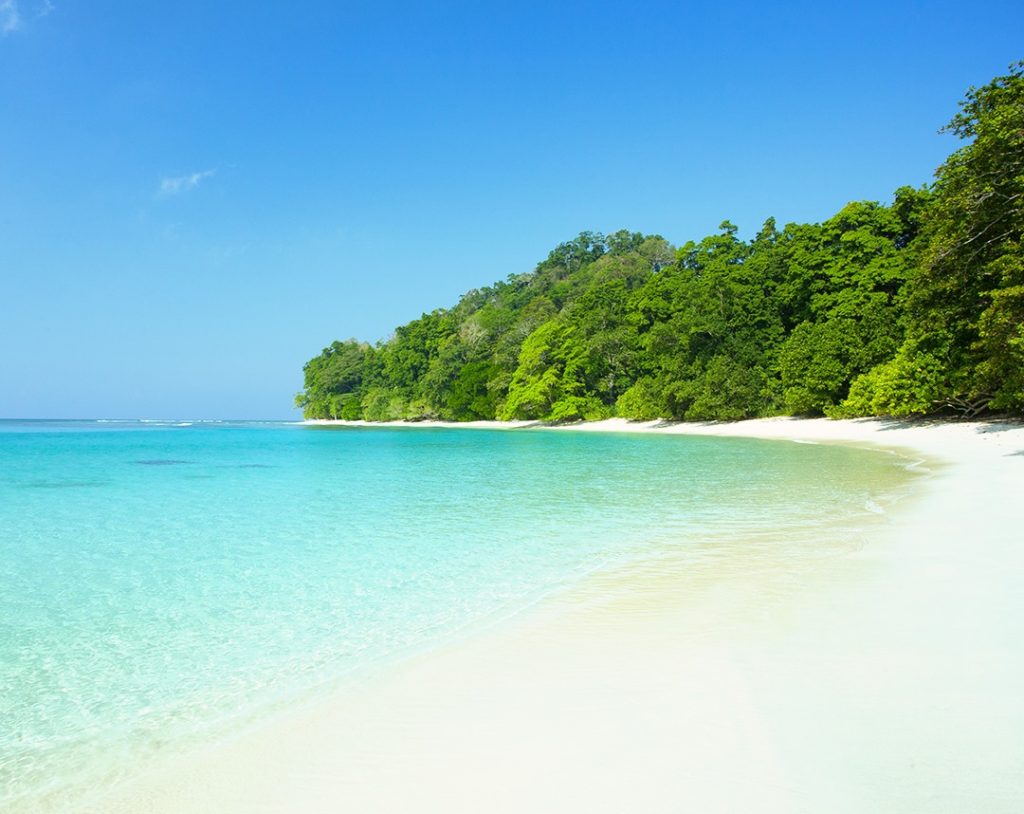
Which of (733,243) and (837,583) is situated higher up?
(733,243)

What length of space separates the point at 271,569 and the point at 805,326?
3587 centimetres

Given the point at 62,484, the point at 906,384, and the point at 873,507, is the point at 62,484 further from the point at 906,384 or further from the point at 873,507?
the point at 906,384

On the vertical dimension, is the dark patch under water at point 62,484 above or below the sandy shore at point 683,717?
above

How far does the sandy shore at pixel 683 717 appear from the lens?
2594mm

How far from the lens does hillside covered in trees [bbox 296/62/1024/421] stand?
56.8 feet

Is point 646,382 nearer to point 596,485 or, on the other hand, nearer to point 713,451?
point 713,451

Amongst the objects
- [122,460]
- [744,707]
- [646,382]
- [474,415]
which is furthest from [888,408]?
[474,415]

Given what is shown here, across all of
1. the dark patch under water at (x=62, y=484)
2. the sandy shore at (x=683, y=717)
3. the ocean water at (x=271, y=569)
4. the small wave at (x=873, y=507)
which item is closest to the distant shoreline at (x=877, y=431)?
the ocean water at (x=271, y=569)

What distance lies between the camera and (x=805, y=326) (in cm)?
3634

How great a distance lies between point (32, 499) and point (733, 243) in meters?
47.3

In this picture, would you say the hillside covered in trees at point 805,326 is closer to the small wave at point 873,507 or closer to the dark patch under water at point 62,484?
the small wave at point 873,507

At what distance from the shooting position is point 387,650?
4602 millimetres

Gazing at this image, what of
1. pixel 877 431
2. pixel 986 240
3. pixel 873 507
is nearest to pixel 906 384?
pixel 877 431

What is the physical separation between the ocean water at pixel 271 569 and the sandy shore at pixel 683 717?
551 millimetres
